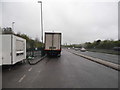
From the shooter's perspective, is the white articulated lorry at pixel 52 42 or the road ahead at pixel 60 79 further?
the white articulated lorry at pixel 52 42

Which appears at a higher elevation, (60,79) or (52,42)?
(52,42)

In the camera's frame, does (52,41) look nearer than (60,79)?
No

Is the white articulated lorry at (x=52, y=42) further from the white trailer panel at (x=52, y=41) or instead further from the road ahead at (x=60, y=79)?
the road ahead at (x=60, y=79)

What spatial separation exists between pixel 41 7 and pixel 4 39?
44.1ft

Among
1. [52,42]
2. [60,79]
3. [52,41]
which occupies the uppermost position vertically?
[52,41]

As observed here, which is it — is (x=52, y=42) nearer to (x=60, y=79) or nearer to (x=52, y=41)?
(x=52, y=41)

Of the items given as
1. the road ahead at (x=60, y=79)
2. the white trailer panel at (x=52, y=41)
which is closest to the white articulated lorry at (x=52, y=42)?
the white trailer panel at (x=52, y=41)

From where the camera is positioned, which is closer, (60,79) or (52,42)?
(60,79)

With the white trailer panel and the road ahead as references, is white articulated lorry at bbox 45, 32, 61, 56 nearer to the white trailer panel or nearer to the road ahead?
the white trailer panel

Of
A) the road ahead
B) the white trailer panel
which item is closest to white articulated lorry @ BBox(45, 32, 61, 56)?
the white trailer panel

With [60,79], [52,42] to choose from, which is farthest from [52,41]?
[60,79]

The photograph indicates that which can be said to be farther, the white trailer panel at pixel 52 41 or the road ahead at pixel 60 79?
the white trailer panel at pixel 52 41

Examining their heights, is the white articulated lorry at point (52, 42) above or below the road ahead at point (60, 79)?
above

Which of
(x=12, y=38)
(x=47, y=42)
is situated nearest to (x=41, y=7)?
(x=47, y=42)
